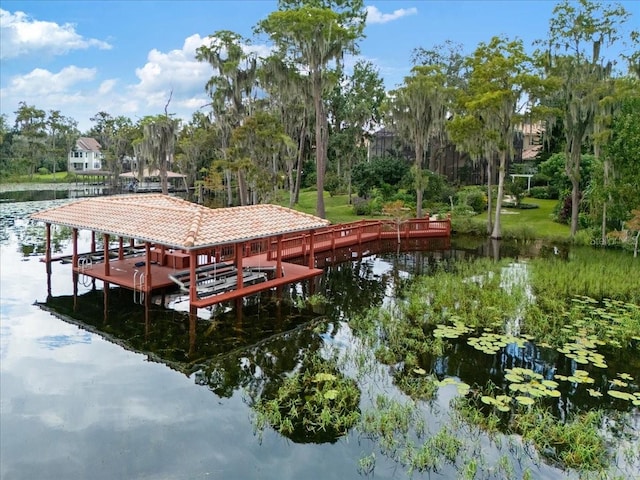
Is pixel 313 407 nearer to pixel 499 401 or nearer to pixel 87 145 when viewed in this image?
pixel 499 401

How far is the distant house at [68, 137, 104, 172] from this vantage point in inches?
3374

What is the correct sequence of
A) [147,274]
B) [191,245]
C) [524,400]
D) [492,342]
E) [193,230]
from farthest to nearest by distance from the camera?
[147,274] → [193,230] → [191,245] → [492,342] → [524,400]

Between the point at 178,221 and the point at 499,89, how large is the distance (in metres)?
17.7

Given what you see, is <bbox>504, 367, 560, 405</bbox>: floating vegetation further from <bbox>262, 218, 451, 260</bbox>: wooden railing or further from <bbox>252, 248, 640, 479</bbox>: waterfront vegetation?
<bbox>262, 218, 451, 260</bbox>: wooden railing

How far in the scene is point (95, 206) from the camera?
18.4m

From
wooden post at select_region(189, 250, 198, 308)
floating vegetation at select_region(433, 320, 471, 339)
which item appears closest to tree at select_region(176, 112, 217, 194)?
wooden post at select_region(189, 250, 198, 308)

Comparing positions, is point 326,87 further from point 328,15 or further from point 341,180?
point 341,180

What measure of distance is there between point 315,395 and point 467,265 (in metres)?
12.0

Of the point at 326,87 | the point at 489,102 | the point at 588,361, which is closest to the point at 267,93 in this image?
the point at 326,87

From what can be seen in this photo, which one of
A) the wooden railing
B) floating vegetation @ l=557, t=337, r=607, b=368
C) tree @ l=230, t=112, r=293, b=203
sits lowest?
floating vegetation @ l=557, t=337, r=607, b=368

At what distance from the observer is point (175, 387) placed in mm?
9789

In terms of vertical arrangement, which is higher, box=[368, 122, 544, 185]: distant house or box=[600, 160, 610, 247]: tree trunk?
box=[368, 122, 544, 185]: distant house

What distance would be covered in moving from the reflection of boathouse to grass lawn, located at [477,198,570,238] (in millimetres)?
13780

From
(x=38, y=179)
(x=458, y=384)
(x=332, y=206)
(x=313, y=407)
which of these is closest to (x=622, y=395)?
(x=458, y=384)
